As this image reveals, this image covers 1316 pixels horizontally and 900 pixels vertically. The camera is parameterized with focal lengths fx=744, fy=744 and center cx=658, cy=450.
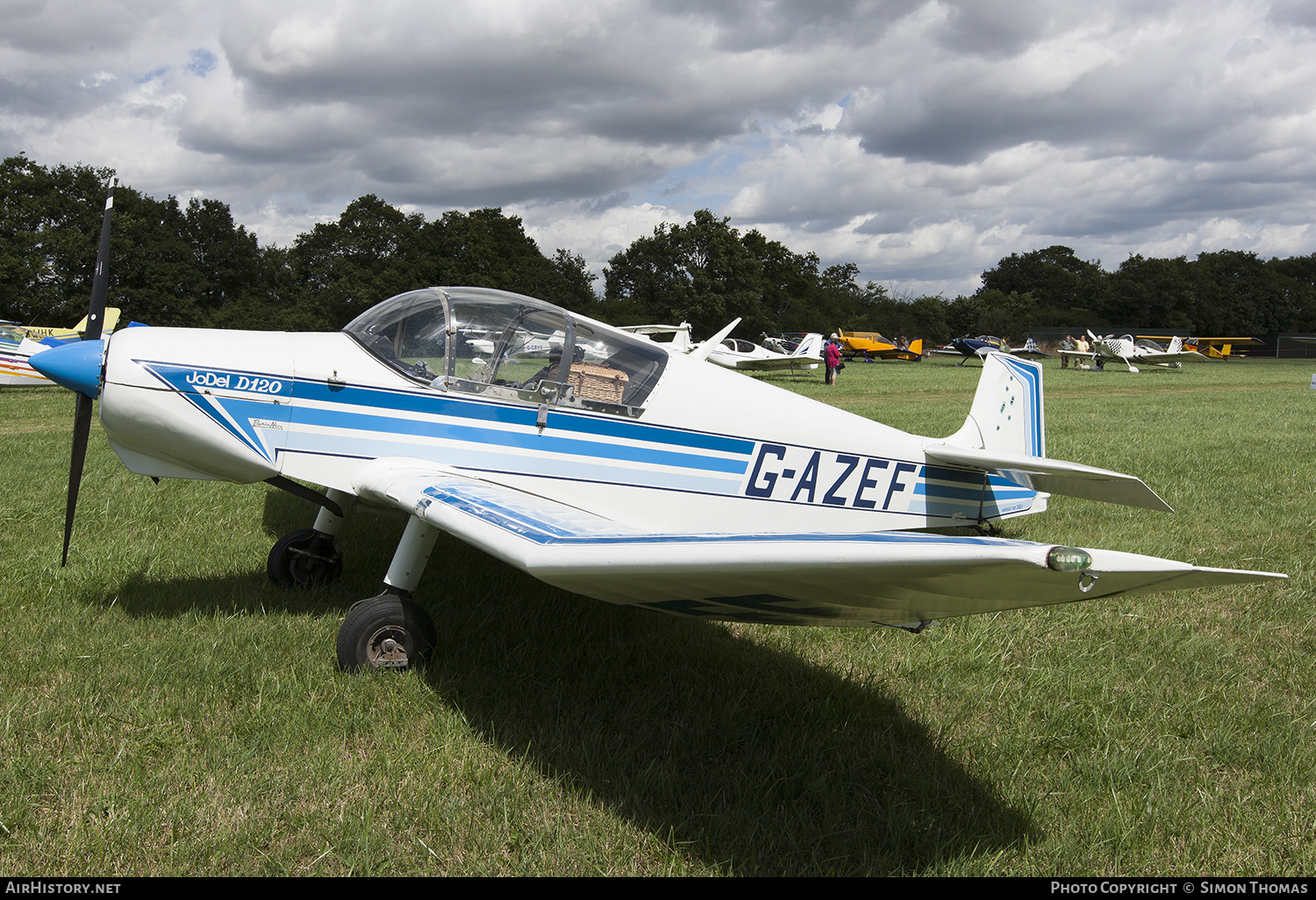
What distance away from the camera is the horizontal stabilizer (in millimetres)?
3846

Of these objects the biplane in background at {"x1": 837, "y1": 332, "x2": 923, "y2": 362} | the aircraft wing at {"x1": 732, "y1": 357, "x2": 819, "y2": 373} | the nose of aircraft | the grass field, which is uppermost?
the biplane in background at {"x1": 837, "y1": 332, "x2": 923, "y2": 362}

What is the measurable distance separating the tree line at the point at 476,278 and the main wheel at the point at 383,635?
40.8m

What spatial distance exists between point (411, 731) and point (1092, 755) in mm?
2702

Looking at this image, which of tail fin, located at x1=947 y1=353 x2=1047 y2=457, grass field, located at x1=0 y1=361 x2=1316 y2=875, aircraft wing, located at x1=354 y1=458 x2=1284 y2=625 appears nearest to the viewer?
aircraft wing, located at x1=354 y1=458 x2=1284 y2=625

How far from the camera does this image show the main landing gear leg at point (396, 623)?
11.3 ft

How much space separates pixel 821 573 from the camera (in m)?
1.90

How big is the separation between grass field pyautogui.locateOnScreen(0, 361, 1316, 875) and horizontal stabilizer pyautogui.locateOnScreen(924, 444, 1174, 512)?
0.75 metres

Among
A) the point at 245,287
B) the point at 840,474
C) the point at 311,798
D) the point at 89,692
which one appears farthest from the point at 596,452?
the point at 245,287

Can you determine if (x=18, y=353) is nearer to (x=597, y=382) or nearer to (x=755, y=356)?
(x=597, y=382)

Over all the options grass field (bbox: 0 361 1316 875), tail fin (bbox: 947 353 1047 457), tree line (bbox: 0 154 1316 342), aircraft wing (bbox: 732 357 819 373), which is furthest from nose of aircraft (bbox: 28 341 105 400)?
tree line (bbox: 0 154 1316 342)

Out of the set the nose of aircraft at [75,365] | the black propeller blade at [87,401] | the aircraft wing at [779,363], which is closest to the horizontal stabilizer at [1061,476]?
the nose of aircraft at [75,365]

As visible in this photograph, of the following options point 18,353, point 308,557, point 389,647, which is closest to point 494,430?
point 389,647

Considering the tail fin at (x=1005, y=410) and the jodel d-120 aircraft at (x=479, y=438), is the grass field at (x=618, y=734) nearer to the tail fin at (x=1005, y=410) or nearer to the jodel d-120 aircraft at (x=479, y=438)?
the jodel d-120 aircraft at (x=479, y=438)

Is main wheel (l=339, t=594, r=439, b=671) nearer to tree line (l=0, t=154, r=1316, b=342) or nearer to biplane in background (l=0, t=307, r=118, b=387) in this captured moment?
biplane in background (l=0, t=307, r=118, b=387)
